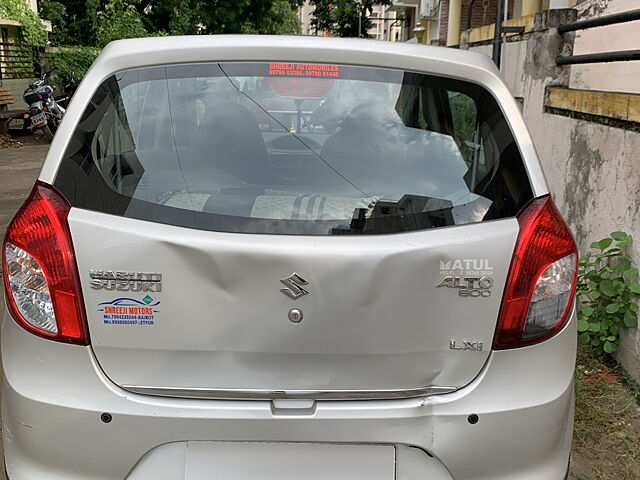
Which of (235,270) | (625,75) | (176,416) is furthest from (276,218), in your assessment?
(625,75)

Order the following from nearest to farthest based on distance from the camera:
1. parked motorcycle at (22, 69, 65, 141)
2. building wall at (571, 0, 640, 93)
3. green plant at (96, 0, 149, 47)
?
building wall at (571, 0, 640, 93) < parked motorcycle at (22, 69, 65, 141) < green plant at (96, 0, 149, 47)

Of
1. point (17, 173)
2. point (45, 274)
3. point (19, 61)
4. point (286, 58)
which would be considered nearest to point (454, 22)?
point (17, 173)

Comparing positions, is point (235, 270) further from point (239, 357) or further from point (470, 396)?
point (470, 396)

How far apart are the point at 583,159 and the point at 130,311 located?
Answer: 3.62 metres

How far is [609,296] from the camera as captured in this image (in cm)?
370

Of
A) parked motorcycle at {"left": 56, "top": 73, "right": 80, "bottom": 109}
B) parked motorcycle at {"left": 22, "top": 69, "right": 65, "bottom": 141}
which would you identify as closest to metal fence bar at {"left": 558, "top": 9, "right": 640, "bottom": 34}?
parked motorcycle at {"left": 22, "top": 69, "right": 65, "bottom": 141}

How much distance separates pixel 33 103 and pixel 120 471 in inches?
528

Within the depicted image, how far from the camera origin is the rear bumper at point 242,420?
1808mm

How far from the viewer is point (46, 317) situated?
6.08 feet

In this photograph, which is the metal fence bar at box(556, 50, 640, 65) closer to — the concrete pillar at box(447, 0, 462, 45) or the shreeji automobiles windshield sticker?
the shreeji automobiles windshield sticker

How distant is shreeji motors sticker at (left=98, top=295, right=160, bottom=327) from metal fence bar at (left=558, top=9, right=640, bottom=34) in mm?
3422

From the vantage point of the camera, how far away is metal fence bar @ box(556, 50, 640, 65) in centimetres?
404

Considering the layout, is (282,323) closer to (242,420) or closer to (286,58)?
(242,420)

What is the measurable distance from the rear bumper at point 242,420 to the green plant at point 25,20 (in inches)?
768
